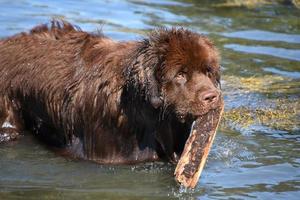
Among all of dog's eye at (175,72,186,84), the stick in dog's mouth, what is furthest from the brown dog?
the stick in dog's mouth

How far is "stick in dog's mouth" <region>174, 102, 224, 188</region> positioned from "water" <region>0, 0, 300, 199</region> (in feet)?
0.51

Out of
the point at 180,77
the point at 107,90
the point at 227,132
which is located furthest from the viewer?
the point at 227,132

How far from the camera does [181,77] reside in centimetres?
749

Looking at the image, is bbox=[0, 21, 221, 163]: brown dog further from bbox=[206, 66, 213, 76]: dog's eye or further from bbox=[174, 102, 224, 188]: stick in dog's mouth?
bbox=[174, 102, 224, 188]: stick in dog's mouth

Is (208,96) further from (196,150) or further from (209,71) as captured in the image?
(196,150)

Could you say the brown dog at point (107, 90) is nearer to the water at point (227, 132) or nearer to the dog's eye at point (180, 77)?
the dog's eye at point (180, 77)

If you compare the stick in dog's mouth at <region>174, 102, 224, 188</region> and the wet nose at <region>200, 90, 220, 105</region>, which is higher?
the wet nose at <region>200, 90, 220, 105</region>

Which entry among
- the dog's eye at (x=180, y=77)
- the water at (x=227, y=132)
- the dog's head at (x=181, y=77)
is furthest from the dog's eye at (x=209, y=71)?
the water at (x=227, y=132)

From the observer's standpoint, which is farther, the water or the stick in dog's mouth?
the water

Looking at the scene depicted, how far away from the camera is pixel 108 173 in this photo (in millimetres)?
7922

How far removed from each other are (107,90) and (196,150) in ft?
3.96

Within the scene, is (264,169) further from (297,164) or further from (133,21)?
(133,21)

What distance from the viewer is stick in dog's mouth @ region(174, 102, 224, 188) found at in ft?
24.2

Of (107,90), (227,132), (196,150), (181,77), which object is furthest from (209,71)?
(227,132)
